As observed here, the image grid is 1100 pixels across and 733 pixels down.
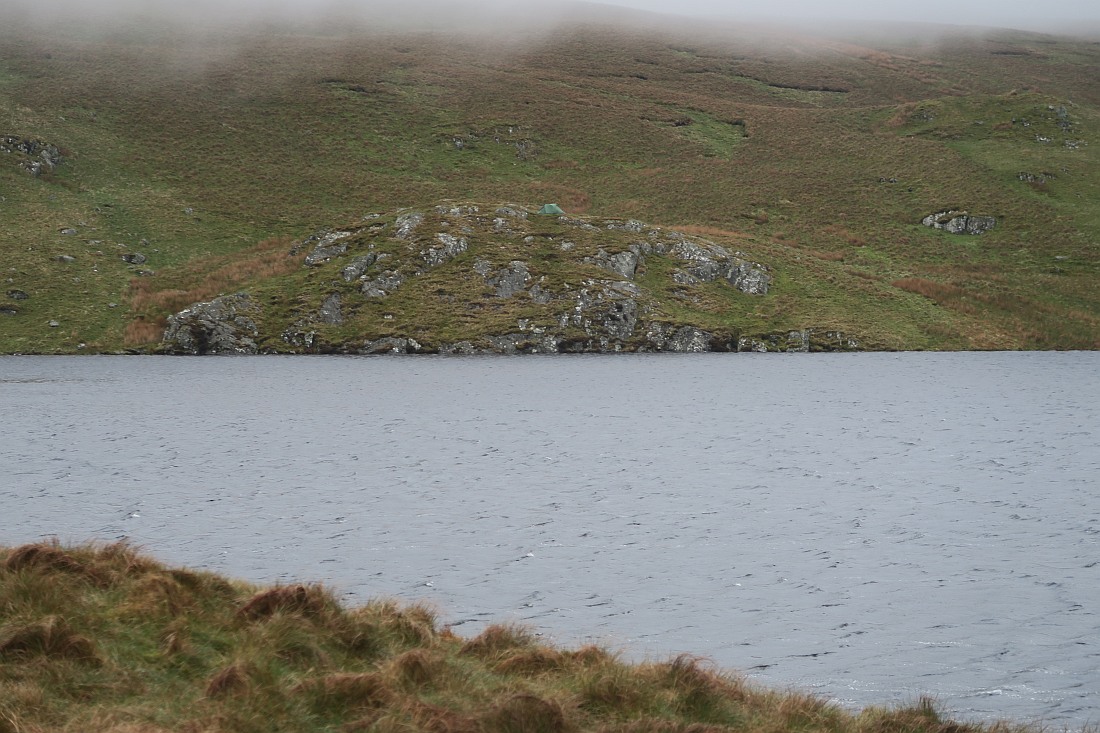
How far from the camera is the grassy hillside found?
279 feet

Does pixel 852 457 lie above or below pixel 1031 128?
below

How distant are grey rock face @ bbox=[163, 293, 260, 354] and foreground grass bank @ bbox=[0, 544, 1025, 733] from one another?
218 feet

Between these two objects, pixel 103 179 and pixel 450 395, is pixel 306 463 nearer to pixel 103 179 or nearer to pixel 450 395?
pixel 450 395

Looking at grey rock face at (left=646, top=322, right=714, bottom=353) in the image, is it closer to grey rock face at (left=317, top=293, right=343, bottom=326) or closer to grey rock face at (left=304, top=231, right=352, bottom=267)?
grey rock face at (left=317, top=293, right=343, bottom=326)

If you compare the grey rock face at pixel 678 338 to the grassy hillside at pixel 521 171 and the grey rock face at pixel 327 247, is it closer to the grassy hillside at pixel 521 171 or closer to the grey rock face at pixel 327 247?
the grassy hillside at pixel 521 171

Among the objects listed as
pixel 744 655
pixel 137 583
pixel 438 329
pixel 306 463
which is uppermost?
pixel 137 583

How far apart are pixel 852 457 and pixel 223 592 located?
2743cm

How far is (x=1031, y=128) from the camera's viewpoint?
426ft

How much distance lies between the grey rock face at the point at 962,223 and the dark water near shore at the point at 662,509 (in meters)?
57.3

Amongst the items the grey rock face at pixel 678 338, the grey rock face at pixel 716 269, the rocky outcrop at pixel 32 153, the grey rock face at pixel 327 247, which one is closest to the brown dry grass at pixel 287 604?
the grey rock face at pixel 678 338

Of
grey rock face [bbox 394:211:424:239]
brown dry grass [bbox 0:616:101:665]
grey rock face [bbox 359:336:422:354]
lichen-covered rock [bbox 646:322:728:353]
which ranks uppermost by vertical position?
brown dry grass [bbox 0:616:101:665]

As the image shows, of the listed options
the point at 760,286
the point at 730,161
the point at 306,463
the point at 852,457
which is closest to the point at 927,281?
the point at 760,286

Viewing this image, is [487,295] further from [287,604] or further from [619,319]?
[287,604]

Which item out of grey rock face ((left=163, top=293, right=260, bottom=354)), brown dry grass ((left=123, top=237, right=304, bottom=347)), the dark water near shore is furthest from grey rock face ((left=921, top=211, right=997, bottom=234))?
grey rock face ((left=163, top=293, right=260, bottom=354))
